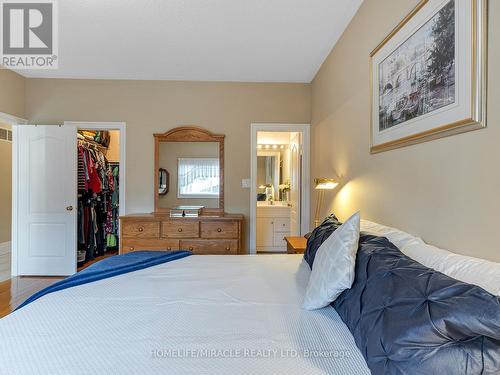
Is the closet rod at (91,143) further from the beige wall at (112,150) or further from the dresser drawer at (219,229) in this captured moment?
the dresser drawer at (219,229)

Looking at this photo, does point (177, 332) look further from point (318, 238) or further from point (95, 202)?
point (95, 202)

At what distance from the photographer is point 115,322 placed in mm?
1089

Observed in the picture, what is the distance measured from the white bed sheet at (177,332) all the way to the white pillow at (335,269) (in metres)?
0.07

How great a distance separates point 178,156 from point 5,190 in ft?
9.02

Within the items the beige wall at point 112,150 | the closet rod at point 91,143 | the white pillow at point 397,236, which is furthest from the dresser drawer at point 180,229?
the beige wall at point 112,150

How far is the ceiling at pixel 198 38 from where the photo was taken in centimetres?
221

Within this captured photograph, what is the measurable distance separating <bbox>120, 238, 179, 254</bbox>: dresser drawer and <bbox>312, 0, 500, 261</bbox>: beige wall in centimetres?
187

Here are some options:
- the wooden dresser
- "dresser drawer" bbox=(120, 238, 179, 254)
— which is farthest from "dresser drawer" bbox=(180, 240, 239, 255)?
"dresser drawer" bbox=(120, 238, 179, 254)

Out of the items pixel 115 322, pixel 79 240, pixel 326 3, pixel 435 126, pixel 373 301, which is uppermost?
pixel 326 3

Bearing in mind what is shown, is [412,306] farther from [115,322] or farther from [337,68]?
[337,68]

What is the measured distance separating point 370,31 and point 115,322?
2324 millimetres

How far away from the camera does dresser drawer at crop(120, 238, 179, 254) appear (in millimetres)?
3314

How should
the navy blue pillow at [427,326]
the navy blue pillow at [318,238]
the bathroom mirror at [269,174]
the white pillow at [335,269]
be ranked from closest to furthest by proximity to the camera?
the navy blue pillow at [427,326]
the white pillow at [335,269]
the navy blue pillow at [318,238]
the bathroom mirror at [269,174]

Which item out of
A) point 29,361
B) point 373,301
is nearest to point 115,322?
point 29,361
